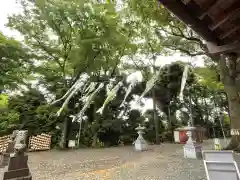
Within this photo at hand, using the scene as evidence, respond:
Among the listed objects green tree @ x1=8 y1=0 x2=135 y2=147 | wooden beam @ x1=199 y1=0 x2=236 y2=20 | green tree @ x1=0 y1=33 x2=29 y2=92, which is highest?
green tree @ x1=8 y1=0 x2=135 y2=147

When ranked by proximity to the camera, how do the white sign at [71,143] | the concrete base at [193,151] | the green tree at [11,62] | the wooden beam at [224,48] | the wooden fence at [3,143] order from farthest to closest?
the white sign at [71,143] < the green tree at [11,62] < the wooden fence at [3,143] < the concrete base at [193,151] < the wooden beam at [224,48]

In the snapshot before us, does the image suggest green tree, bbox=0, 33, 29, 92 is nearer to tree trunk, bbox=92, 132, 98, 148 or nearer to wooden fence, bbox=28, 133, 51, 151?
wooden fence, bbox=28, 133, 51, 151

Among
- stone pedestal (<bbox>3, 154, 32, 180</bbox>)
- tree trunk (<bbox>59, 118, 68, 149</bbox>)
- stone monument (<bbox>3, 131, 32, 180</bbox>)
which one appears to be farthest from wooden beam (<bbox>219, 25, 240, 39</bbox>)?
tree trunk (<bbox>59, 118, 68, 149</bbox>)

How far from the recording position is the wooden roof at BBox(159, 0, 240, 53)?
4.39 feet

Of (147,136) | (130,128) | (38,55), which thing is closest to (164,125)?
(147,136)

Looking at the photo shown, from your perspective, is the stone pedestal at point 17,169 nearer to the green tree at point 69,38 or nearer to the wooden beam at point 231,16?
the wooden beam at point 231,16

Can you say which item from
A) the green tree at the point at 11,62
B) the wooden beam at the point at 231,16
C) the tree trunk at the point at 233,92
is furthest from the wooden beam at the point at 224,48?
the green tree at the point at 11,62

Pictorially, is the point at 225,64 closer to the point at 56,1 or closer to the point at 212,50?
the point at 212,50

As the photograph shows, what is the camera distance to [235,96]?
219 inches

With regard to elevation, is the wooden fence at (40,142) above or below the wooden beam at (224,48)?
below

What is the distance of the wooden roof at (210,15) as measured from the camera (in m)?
1.34

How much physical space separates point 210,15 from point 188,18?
24 centimetres

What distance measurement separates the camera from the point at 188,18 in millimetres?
1447

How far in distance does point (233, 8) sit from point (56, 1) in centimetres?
797
